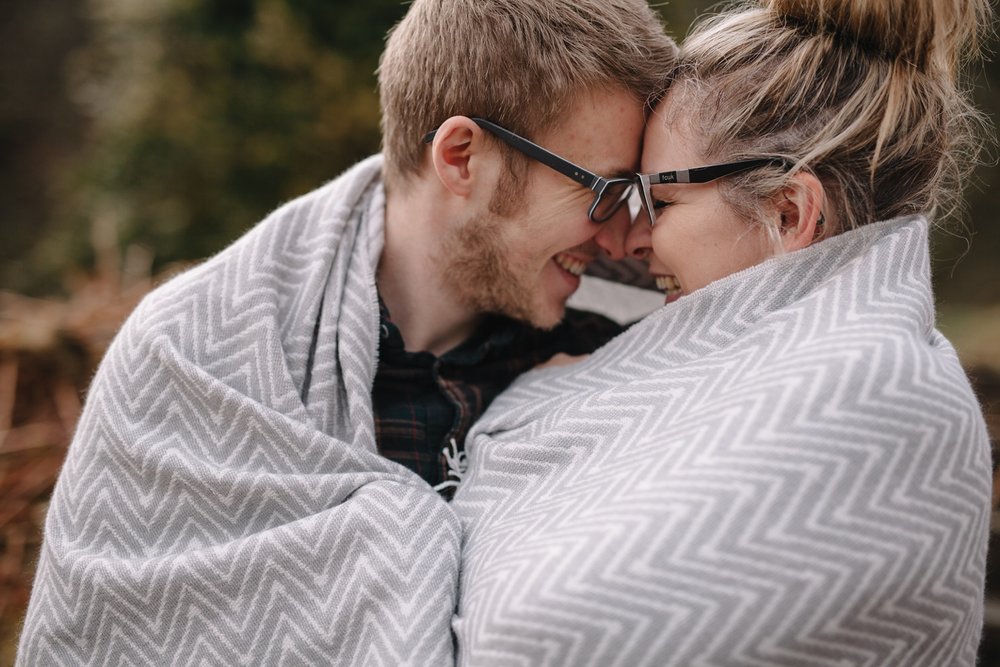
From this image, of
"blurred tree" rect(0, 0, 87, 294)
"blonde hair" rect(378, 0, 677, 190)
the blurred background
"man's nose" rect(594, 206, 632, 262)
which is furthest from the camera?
"blurred tree" rect(0, 0, 87, 294)

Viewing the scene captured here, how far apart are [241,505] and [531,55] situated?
4.02 ft

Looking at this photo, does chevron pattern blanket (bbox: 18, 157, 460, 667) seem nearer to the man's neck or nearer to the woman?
the woman

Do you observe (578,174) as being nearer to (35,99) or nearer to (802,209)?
(802,209)

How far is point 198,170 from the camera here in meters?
4.25

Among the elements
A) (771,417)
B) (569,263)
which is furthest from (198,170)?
(771,417)

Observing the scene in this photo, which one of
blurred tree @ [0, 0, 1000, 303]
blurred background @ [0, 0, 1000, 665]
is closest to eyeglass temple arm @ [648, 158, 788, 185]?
blurred background @ [0, 0, 1000, 665]

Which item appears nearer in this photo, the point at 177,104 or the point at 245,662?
the point at 245,662

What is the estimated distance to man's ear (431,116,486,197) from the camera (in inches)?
81.4

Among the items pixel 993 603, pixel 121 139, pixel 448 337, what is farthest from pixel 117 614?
pixel 121 139

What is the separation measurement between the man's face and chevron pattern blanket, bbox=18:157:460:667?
0.35m

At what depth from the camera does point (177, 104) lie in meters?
4.28

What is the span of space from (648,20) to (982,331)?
285 centimetres

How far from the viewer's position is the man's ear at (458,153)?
2.07 meters

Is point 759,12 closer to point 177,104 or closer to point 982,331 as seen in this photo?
point 982,331
